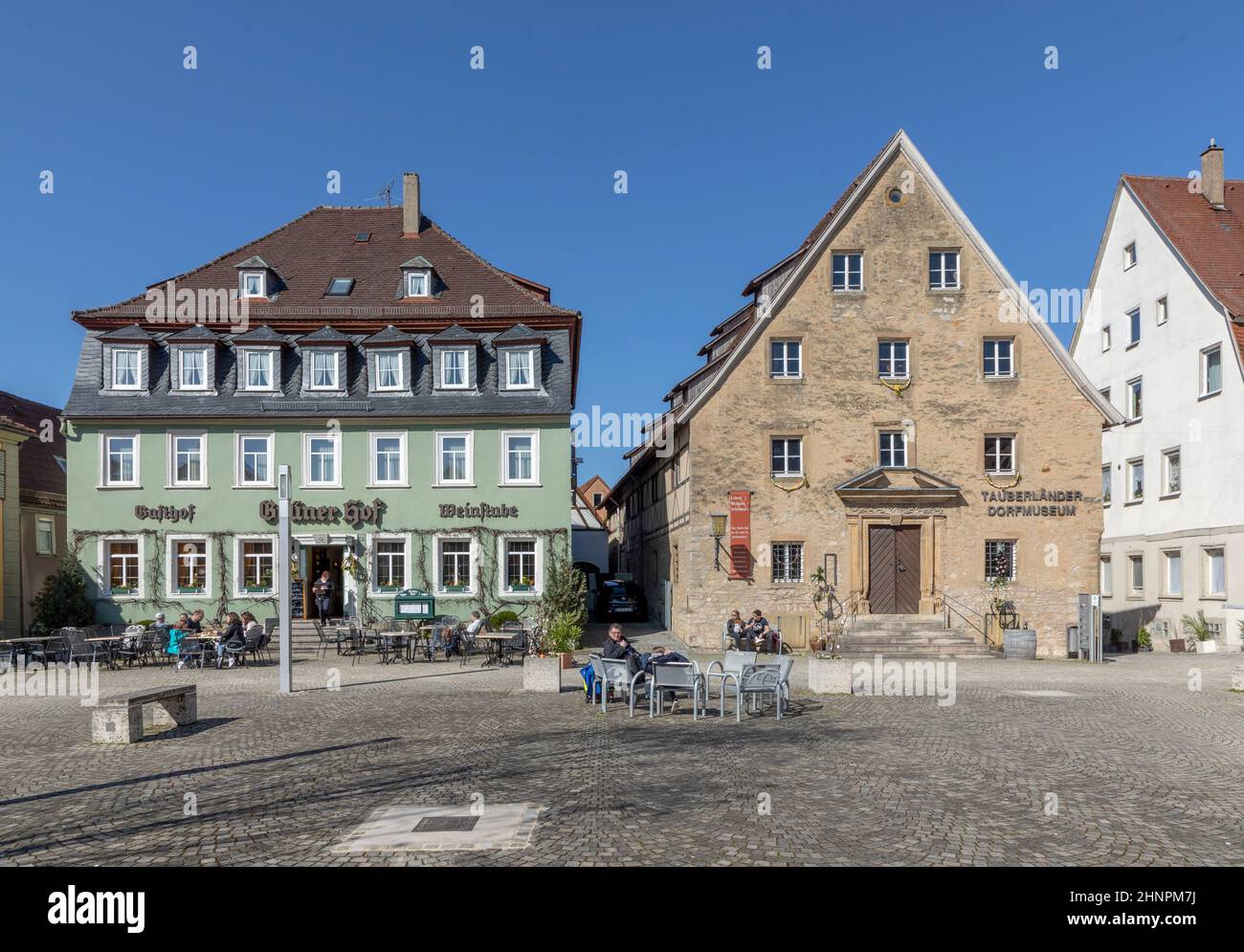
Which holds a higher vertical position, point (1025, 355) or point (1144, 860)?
point (1025, 355)

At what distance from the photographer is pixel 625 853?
7.81m

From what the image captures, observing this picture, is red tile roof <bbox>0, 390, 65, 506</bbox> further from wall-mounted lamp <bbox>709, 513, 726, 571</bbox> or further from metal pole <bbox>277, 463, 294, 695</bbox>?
wall-mounted lamp <bbox>709, 513, 726, 571</bbox>

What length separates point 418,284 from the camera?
34.1 m

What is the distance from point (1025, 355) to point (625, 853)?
86.7ft

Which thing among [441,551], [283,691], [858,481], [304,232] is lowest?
[283,691]

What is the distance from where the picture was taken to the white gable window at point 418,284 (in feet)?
111

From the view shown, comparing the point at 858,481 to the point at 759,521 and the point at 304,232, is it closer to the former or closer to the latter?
the point at 759,521

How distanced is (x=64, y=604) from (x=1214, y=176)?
42250 mm

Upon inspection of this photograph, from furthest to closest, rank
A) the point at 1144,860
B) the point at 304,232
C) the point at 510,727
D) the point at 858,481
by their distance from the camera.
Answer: the point at 304,232, the point at 858,481, the point at 510,727, the point at 1144,860

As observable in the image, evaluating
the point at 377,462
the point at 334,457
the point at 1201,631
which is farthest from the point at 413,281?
the point at 1201,631

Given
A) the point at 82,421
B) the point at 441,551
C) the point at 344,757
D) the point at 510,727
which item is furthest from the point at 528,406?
the point at 344,757

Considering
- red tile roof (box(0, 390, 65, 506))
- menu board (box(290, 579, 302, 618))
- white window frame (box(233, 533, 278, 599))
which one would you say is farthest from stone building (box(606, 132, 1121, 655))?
red tile roof (box(0, 390, 65, 506))

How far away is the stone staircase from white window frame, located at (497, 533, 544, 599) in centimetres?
920

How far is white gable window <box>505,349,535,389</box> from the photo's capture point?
105 ft
